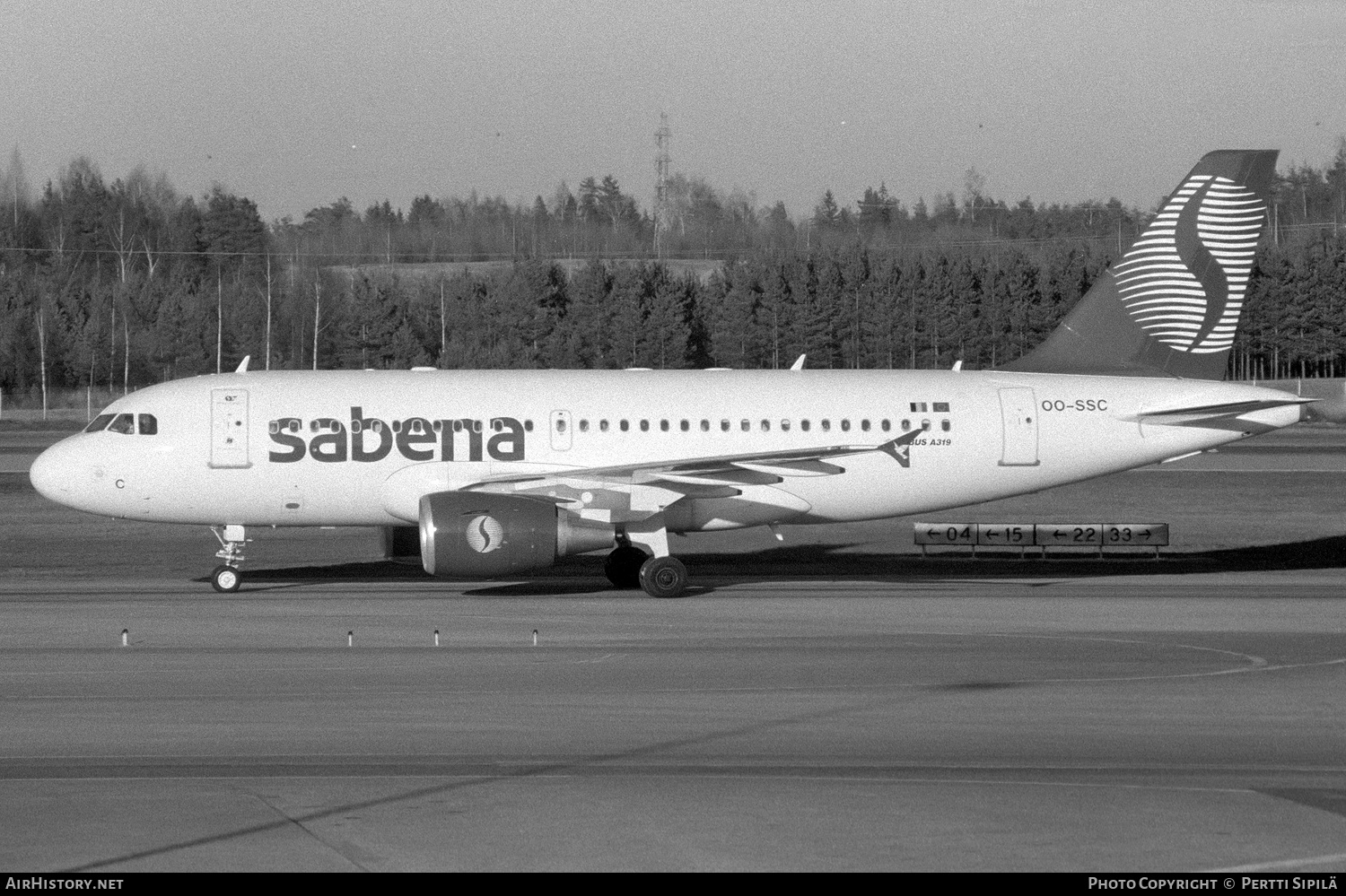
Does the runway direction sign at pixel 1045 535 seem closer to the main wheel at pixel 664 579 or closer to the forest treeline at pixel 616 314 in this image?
the main wheel at pixel 664 579

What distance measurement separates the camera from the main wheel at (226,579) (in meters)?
28.3

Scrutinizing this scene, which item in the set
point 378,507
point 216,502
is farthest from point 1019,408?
point 216,502

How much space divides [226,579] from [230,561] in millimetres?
598

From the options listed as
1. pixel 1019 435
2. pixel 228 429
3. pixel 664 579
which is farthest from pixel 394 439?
pixel 1019 435

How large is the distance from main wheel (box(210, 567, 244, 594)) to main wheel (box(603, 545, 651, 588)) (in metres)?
6.60

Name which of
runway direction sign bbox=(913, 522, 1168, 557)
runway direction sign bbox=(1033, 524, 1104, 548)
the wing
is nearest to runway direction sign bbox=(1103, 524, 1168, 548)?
runway direction sign bbox=(913, 522, 1168, 557)

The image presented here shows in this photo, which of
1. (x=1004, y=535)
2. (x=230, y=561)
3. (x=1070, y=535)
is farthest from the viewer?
(x=1004, y=535)

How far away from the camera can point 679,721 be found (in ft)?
55.5

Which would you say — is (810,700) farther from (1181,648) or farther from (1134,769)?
(1181,648)

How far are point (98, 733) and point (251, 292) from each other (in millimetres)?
90820

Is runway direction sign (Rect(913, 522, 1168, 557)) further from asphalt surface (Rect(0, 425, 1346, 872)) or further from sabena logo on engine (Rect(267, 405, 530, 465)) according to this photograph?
sabena logo on engine (Rect(267, 405, 530, 465))

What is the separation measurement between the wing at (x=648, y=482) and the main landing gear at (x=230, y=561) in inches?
169

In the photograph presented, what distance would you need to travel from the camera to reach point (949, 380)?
100 ft

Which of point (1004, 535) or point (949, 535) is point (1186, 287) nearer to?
point (1004, 535)
